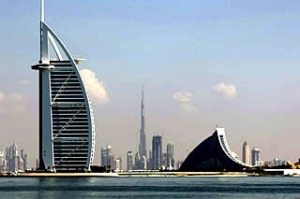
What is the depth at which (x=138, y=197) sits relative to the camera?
128 m

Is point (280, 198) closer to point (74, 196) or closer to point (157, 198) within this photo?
point (157, 198)

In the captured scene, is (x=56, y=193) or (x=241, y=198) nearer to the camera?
(x=241, y=198)

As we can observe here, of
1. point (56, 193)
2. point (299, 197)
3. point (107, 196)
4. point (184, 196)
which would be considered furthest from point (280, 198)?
point (56, 193)

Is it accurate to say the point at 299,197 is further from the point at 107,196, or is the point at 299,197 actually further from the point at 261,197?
the point at 107,196

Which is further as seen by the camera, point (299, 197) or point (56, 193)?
point (56, 193)

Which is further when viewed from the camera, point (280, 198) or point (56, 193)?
point (56, 193)

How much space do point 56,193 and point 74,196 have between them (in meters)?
8.31

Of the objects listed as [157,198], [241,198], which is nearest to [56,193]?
[157,198]

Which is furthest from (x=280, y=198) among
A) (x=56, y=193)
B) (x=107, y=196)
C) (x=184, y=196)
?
(x=56, y=193)

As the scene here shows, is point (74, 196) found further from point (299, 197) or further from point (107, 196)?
point (299, 197)

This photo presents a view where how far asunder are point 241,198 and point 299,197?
859 centimetres

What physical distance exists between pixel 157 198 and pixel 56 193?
17.4 m

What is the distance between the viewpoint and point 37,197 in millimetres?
124812

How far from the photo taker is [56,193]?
5335 inches
